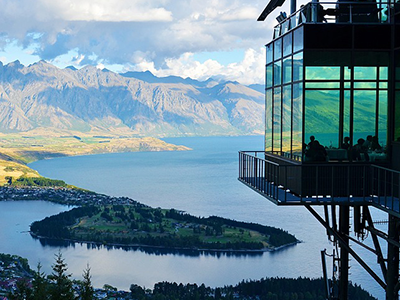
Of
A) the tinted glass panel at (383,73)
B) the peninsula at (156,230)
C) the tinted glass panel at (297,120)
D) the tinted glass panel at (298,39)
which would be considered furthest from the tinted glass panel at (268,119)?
the peninsula at (156,230)

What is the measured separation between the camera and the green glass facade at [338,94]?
A: 15.3 m

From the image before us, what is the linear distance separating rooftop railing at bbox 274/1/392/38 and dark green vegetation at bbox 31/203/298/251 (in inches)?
3628

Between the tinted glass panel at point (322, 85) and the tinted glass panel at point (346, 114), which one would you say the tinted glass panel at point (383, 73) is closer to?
the tinted glass panel at point (346, 114)

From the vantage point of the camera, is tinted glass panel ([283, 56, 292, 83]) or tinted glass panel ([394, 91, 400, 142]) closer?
tinted glass panel ([394, 91, 400, 142])

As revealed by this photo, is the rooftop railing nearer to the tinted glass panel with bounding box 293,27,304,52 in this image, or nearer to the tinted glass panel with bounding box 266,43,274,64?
the tinted glass panel with bounding box 293,27,304,52

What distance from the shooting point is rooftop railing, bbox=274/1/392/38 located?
615 inches

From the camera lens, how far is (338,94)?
607 inches

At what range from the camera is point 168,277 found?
96.0 metres

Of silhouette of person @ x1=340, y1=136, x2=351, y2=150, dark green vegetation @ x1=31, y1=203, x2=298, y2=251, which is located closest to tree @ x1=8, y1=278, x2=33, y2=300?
silhouette of person @ x1=340, y1=136, x2=351, y2=150

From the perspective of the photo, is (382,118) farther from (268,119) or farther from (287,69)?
(268,119)

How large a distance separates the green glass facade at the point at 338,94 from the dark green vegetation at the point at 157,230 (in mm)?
91755

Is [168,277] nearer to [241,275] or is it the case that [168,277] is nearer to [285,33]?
[241,275]

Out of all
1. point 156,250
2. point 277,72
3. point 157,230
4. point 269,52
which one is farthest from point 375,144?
point 157,230

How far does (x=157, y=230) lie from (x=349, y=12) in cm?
11959
